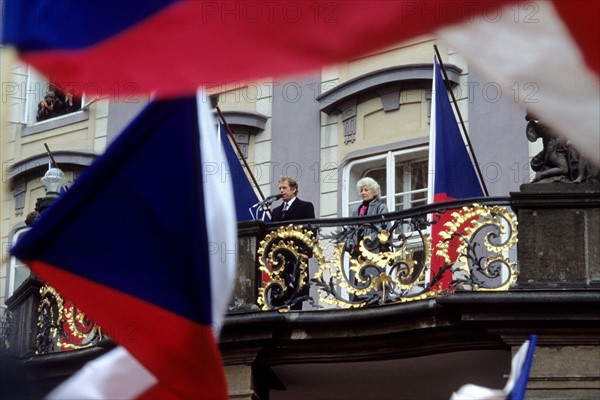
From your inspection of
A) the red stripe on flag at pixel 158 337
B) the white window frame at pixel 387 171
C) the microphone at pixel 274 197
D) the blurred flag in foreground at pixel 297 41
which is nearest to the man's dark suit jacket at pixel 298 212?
the microphone at pixel 274 197

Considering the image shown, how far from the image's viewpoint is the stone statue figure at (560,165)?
13406mm

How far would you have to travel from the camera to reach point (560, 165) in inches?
533

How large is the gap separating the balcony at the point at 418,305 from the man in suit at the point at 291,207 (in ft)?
Answer: 1.80

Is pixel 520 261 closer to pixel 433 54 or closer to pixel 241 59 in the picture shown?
pixel 433 54

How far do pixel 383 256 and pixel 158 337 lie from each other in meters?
6.95

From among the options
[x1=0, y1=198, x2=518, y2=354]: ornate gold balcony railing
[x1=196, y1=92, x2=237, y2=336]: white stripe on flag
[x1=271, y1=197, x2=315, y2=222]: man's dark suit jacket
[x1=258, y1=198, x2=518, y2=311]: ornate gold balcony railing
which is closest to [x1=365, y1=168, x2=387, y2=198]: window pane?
[x1=271, y1=197, x2=315, y2=222]: man's dark suit jacket

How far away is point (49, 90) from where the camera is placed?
74.6 feet

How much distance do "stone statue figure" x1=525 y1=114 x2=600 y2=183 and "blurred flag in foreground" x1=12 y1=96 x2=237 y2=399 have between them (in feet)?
20.3

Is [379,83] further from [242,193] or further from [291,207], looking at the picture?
[291,207]

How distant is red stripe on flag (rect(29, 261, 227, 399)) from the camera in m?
7.23

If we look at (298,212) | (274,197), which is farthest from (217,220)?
(274,197)

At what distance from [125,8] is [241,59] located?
61 cm

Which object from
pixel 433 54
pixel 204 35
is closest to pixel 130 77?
pixel 204 35

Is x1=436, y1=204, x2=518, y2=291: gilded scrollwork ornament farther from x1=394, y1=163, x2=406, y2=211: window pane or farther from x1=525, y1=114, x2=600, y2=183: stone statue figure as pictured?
x1=394, y1=163, x2=406, y2=211: window pane
